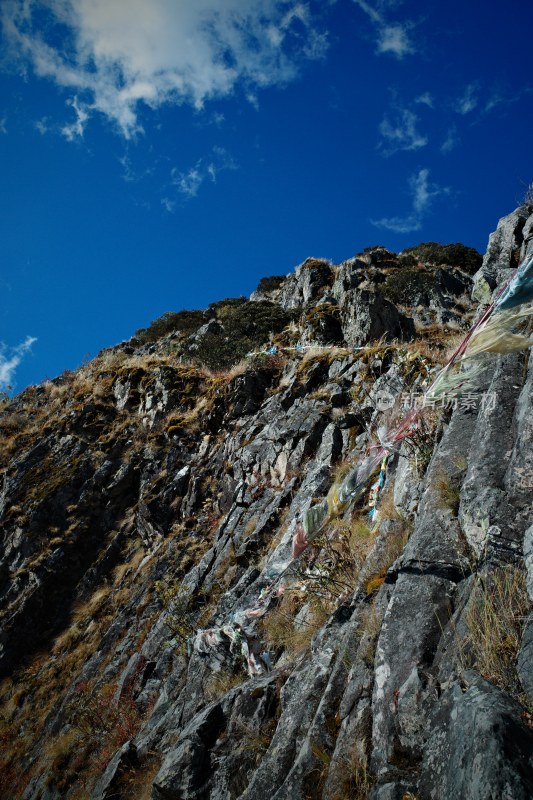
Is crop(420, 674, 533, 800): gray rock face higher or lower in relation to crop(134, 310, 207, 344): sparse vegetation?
lower

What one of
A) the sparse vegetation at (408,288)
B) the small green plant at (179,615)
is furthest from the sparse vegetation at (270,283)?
the small green plant at (179,615)

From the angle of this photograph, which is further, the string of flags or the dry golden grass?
the dry golden grass

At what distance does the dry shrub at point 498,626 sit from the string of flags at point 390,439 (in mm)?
1889

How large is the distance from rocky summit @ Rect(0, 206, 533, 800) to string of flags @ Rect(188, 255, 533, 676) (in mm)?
88

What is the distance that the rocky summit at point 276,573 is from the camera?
3197mm

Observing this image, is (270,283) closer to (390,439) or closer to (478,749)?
(390,439)

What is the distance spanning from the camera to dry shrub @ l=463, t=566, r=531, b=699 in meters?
2.76

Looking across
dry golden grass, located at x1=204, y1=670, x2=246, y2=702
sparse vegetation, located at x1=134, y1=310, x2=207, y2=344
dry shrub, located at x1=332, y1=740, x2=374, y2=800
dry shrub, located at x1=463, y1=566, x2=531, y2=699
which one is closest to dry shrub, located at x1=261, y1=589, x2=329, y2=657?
dry golden grass, located at x1=204, y1=670, x2=246, y2=702

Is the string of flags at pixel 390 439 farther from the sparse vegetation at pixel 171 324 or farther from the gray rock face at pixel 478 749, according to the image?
the sparse vegetation at pixel 171 324

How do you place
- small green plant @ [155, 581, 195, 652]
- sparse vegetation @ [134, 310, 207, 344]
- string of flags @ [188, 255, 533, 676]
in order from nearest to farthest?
string of flags @ [188, 255, 533, 676], small green plant @ [155, 581, 195, 652], sparse vegetation @ [134, 310, 207, 344]

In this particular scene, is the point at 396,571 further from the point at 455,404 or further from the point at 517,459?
the point at 455,404

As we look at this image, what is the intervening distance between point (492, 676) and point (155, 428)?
15.4 m

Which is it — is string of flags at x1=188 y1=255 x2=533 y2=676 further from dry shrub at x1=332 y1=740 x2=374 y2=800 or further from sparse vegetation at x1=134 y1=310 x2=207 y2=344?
sparse vegetation at x1=134 y1=310 x2=207 y2=344

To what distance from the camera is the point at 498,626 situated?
9.59 feet
